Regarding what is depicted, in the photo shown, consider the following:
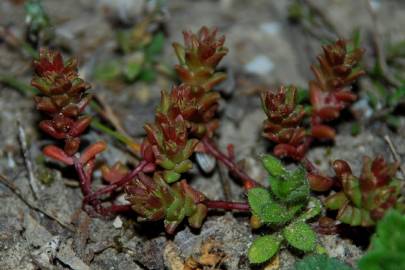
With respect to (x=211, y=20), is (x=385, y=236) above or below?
below

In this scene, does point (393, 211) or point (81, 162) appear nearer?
point (393, 211)

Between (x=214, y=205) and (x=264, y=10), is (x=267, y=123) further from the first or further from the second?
(x=264, y=10)

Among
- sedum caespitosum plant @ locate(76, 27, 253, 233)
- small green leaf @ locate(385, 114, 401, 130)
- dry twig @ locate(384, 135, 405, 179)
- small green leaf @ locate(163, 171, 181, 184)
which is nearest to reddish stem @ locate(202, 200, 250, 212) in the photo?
sedum caespitosum plant @ locate(76, 27, 253, 233)

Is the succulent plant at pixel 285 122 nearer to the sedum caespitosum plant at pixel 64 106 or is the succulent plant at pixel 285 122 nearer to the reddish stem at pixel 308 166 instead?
the reddish stem at pixel 308 166

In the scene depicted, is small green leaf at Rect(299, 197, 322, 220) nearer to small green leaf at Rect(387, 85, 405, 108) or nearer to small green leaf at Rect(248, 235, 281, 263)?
small green leaf at Rect(248, 235, 281, 263)

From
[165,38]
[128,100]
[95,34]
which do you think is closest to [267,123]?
[128,100]

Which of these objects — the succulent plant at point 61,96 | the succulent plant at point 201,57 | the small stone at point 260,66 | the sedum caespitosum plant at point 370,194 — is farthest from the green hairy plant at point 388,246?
the small stone at point 260,66

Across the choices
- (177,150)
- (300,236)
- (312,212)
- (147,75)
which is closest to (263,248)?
(300,236)

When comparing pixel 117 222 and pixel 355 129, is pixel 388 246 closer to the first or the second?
pixel 355 129
